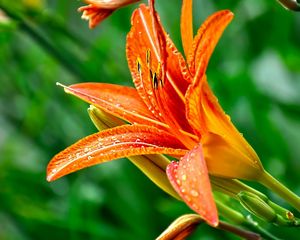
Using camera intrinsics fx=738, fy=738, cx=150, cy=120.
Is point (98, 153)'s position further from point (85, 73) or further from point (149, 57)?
point (85, 73)

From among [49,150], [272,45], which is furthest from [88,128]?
[272,45]

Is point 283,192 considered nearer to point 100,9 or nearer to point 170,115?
point 170,115

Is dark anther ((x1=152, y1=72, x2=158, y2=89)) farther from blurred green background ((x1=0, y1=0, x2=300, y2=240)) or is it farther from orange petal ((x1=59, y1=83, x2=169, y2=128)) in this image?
blurred green background ((x1=0, y1=0, x2=300, y2=240))

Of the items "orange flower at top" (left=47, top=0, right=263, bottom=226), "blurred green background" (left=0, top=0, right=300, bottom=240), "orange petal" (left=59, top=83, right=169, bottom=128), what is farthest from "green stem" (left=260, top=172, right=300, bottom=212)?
"blurred green background" (left=0, top=0, right=300, bottom=240)

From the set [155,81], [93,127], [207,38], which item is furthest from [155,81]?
[93,127]

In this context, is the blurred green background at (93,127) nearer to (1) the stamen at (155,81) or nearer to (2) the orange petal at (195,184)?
(1) the stamen at (155,81)

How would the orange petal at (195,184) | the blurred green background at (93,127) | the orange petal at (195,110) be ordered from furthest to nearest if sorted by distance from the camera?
the blurred green background at (93,127) < the orange petal at (195,110) < the orange petal at (195,184)

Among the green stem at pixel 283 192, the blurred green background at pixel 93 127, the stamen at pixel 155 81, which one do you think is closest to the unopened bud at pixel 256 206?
the green stem at pixel 283 192
